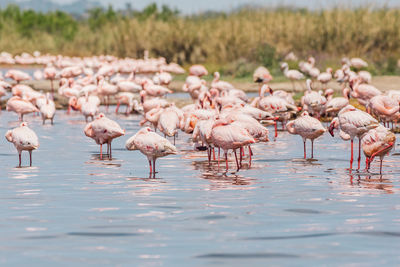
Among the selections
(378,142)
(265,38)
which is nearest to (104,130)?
(378,142)

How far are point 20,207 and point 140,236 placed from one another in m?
2.37

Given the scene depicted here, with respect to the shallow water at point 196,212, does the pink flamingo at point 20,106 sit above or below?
above

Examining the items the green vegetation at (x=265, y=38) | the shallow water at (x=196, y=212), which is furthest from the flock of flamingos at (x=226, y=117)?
the green vegetation at (x=265, y=38)

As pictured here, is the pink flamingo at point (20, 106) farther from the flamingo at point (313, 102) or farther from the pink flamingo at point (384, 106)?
the pink flamingo at point (384, 106)

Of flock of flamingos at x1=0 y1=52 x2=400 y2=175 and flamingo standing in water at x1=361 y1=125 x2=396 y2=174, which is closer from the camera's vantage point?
flamingo standing in water at x1=361 y1=125 x2=396 y2=174

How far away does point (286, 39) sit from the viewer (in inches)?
1666

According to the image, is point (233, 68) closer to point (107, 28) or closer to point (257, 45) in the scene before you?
point (257, 45)

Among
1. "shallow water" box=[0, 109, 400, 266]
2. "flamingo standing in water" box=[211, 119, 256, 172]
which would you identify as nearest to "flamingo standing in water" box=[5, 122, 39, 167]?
"shallow water" box=[0, 109, 400, 266]

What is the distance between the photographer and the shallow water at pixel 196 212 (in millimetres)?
7641

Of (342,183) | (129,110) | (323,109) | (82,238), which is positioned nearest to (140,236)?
(82,238)

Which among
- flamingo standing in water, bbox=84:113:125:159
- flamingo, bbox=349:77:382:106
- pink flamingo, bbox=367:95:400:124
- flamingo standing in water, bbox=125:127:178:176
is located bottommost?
flamingo standing in water, bbox=125:127:178:176

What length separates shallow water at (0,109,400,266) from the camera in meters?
7.64

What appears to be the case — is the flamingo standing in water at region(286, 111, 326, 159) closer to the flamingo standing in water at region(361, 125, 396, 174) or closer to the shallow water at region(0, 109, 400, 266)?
the shallow water at region(0, 109, 400, 266)

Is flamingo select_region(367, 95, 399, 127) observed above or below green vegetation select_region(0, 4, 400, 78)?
below
